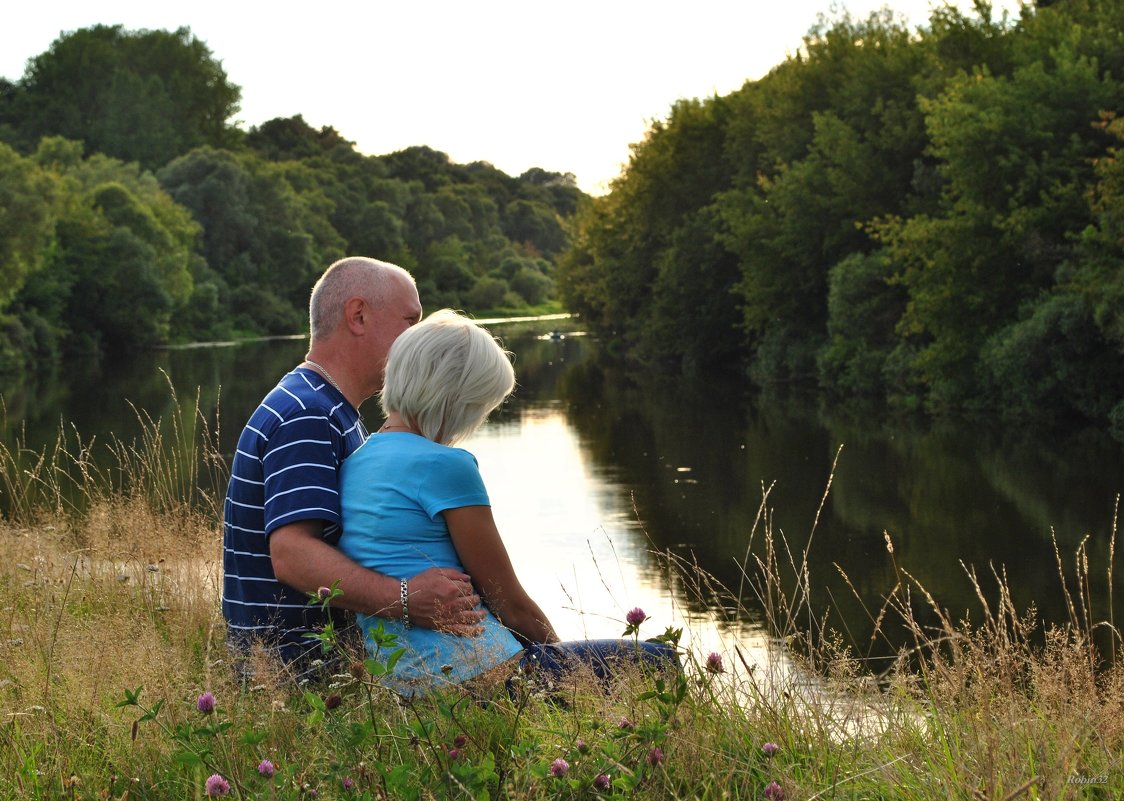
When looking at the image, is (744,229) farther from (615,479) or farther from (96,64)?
(96,64)

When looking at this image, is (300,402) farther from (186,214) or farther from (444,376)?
(186,214)

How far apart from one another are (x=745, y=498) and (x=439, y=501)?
12677 mm

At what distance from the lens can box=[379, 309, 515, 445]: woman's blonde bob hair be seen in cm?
329

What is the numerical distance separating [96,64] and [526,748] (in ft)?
352

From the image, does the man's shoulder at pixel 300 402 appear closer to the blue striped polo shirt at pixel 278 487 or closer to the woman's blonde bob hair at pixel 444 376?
the blue striped polo shirt at pixel 278 487

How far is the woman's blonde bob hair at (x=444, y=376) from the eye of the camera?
329 centimetres

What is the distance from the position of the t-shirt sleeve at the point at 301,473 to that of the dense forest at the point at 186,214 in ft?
129

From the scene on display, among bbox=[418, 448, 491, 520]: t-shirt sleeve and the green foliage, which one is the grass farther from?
the green foliage

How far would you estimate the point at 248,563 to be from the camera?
3785 millimetres

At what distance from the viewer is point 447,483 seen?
331cm

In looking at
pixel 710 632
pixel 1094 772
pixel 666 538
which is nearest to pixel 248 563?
pixel 1094 772

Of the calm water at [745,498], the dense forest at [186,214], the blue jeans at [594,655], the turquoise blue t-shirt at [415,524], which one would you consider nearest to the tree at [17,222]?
the dense forest at [186,214]

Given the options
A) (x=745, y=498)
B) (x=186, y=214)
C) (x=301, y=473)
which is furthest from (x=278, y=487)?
(x=186, y=214)

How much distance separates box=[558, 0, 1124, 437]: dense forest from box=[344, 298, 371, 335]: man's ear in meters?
17.7
